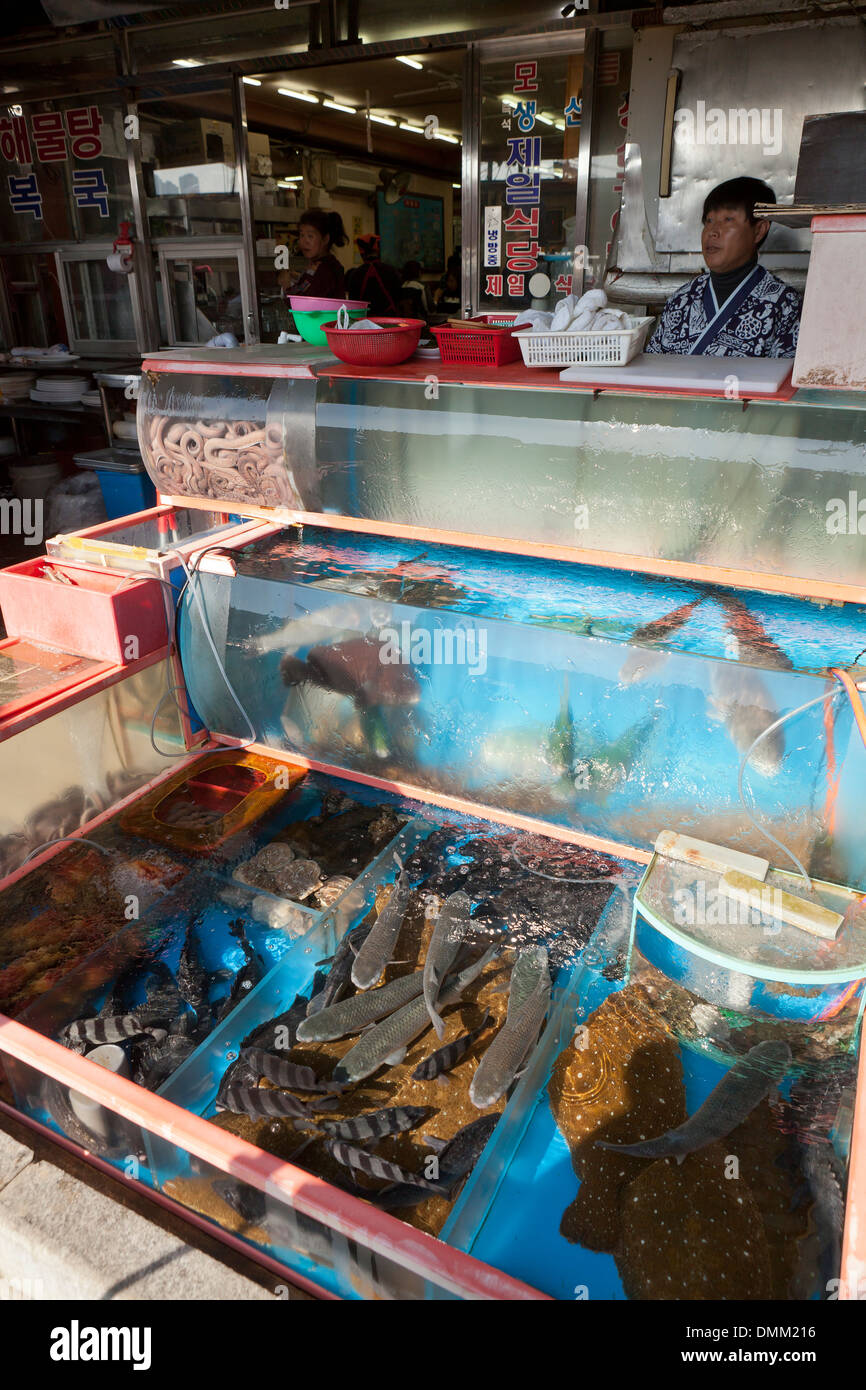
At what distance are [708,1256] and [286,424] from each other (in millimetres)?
2532

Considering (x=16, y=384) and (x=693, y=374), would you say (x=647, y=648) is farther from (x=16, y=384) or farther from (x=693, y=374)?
(x=16, y=384)

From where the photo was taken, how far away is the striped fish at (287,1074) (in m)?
1.96

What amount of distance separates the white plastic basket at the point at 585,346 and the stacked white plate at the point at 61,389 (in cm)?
652

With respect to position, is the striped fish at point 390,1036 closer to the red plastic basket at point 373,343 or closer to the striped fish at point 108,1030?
the striped fish at point 108,1030

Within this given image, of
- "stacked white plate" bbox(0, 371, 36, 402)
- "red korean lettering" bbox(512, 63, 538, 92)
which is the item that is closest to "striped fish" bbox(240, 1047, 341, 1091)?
"red korean lettering" bbox(512, 63, 538, 92)

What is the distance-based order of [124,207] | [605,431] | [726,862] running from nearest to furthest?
[726,862] < [605,431] < [124,207]

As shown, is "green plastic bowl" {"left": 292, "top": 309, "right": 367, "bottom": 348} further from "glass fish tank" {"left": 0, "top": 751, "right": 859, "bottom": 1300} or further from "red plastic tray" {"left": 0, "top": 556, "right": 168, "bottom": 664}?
"glass fish tank" {"left": 0, "top": 751, "right": 859, "bottom": 1300}

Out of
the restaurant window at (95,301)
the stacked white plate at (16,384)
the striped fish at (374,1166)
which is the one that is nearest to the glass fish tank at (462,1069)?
the striped fish at (374,1166)

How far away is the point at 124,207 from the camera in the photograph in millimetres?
7473

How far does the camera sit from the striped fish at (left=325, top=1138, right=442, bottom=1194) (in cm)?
176

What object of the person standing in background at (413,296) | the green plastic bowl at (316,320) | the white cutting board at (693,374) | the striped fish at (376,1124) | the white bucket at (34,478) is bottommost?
the striped fish at (376,1124)

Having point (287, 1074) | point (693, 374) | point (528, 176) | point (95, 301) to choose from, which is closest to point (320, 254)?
point (528, 176)

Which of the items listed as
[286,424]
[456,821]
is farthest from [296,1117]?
[286,424]
